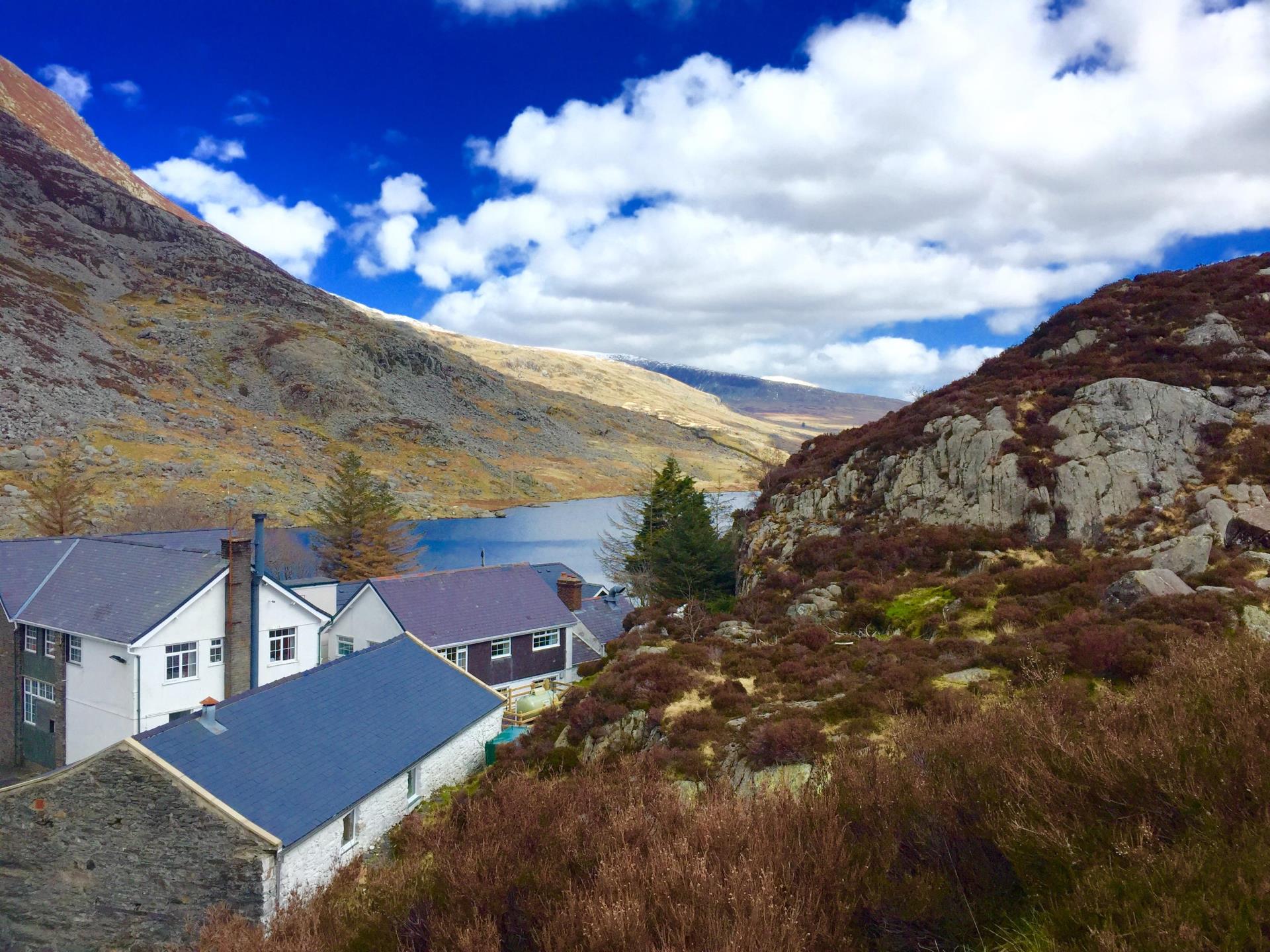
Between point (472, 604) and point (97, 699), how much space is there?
53.4 feet

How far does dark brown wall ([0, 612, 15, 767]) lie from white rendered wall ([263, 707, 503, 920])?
21.6 meters

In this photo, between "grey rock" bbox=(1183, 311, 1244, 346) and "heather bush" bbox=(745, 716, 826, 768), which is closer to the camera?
"heather bush" bbox=(745, 716, 826, 768)

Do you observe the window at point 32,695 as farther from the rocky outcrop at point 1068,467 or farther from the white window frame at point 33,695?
the rocky outcrop at point 1068,467

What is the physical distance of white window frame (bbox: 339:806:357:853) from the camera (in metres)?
18.5

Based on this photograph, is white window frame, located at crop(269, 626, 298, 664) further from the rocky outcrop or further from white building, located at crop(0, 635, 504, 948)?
the rocky outcrop

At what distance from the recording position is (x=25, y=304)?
131875 mm

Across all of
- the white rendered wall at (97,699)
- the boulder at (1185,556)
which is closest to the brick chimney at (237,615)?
the white rendered wall at (97,699)

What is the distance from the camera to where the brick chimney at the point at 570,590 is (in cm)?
4778

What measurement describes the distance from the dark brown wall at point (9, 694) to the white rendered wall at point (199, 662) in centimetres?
811

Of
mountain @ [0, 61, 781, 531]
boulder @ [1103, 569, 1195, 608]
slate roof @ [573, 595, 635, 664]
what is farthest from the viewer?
mountain @ [0, 61, 781, 531]

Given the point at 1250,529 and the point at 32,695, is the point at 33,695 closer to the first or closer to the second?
the point at 32,695

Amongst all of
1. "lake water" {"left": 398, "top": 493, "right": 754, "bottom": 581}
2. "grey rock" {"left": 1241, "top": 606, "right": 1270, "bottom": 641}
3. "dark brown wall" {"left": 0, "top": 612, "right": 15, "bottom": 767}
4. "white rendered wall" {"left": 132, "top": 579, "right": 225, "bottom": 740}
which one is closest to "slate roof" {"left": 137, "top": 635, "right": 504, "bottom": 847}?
"white rendered wall" {"left": 132, "top": 579, "right": 225, "bottom": 740}

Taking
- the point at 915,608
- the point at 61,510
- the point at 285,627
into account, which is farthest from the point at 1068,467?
the point at 61,510

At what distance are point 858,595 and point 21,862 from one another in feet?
79.2
